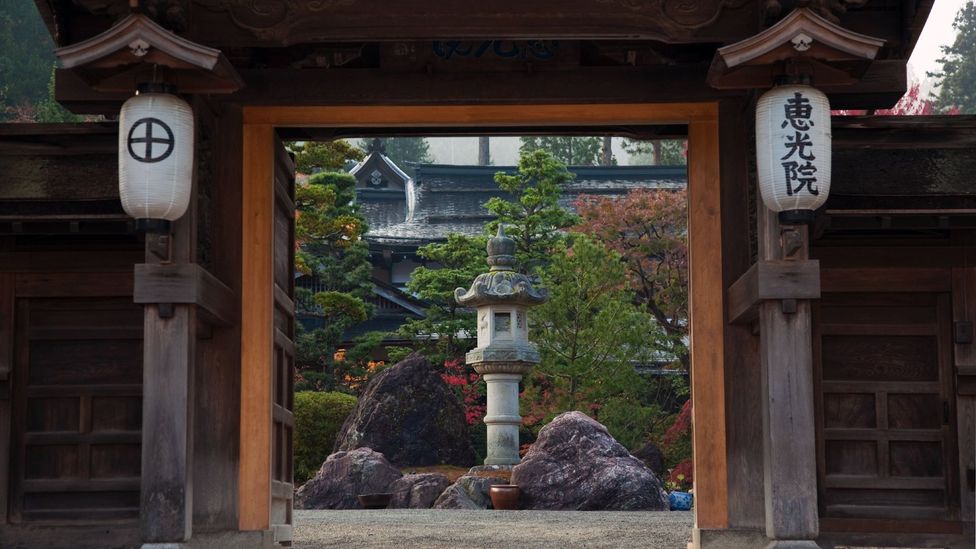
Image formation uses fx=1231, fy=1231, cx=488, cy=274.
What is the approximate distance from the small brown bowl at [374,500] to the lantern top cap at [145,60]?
10978 mm

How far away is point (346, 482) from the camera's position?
59.8 feet

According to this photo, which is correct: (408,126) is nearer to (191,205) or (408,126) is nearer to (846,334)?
(191,205)

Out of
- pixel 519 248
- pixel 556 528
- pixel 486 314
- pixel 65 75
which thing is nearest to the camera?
pixel 65 75

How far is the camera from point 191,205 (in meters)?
7.63

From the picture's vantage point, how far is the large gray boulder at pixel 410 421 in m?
20.4

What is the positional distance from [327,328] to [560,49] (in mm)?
18111

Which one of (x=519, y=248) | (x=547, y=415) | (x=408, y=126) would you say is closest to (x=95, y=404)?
(x=408, y=126)

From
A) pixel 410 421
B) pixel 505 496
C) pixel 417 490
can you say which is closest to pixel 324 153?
pixel 410 421

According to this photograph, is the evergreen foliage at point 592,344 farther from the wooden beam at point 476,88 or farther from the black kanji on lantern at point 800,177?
the black kanji on lantern at point 800,177

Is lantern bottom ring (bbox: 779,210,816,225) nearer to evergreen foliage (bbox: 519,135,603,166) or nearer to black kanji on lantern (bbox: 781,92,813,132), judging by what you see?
black kanji on lantern (bbox: 781,92,813,132)

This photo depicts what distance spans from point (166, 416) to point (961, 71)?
37273 mm

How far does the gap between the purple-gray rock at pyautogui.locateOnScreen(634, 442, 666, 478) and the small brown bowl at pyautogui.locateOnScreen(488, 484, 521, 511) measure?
433cm

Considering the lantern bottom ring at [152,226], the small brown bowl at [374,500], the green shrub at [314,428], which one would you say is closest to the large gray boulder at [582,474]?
the small brown bowl at [374,500]

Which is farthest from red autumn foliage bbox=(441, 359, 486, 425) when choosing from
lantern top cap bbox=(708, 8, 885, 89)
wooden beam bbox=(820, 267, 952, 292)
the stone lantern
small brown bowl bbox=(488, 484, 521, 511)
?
lantern top cap bbox=(708, 8, 885, 89)
